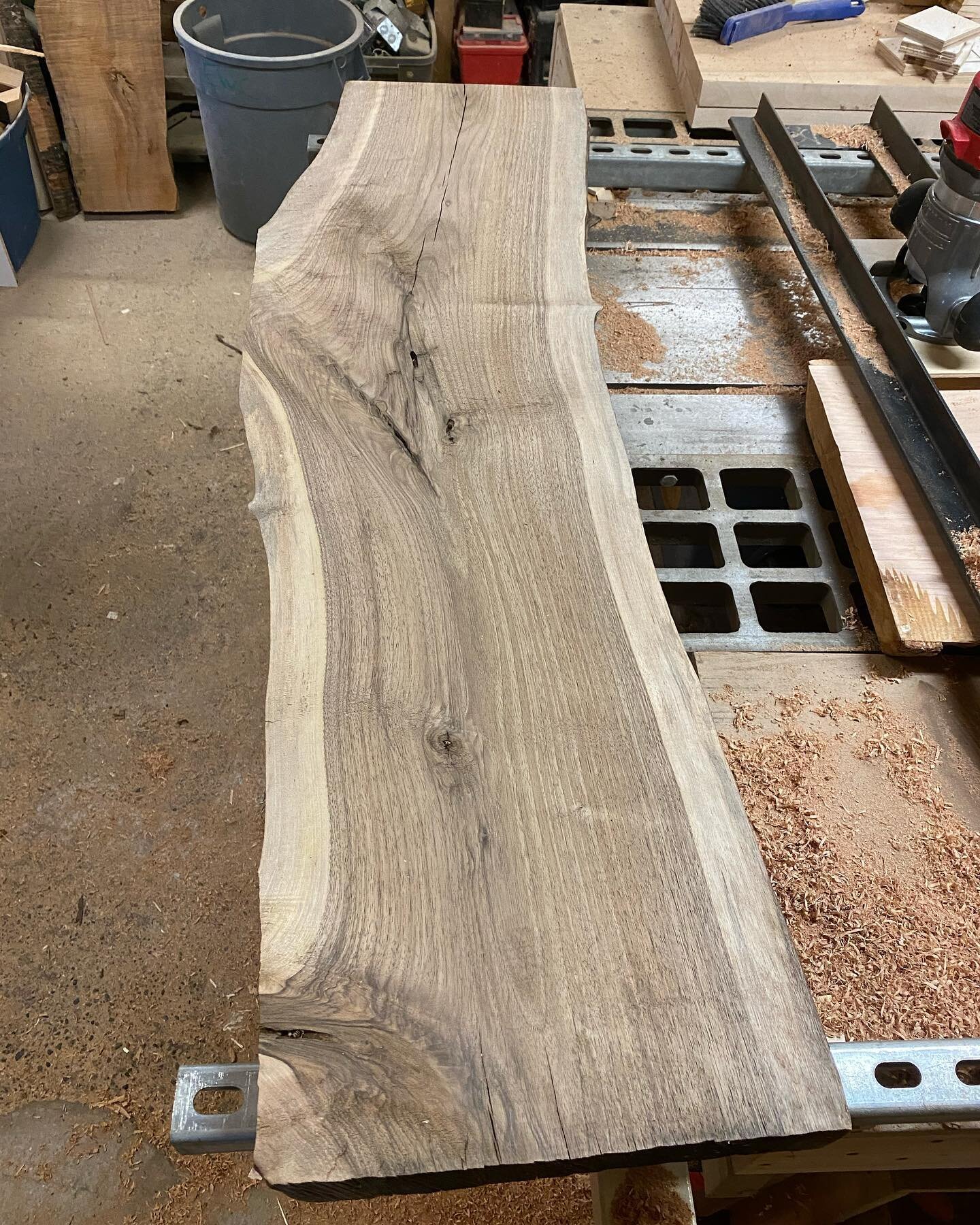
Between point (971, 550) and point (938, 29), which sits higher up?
point (938, 29)

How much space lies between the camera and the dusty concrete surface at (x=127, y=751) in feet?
4.92

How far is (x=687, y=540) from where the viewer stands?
1172 millimetres

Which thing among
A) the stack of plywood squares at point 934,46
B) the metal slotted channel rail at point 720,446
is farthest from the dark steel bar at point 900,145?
the metal slotted channel rail at point 720,446

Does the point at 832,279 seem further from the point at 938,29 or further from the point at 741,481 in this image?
the point at 938,29

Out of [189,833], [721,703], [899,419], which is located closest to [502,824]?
[721,703]

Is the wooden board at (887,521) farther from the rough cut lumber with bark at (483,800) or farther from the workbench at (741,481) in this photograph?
the rough cut lumber with bark at (483,800)

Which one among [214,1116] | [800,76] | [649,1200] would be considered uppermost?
[800,76]

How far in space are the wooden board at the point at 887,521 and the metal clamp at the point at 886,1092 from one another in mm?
408

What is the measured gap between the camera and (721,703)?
0.94 m

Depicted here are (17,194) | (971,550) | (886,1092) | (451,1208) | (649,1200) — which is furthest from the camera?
(17,194)

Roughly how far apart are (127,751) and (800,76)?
1.94 meters

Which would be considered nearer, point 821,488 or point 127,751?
point 821,488

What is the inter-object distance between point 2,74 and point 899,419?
118 inches

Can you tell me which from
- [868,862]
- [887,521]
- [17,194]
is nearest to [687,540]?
[887,521]
